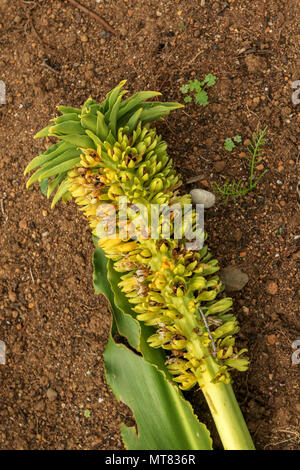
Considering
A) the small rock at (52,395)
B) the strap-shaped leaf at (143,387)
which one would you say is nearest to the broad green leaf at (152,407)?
the strap-shaped leaf at (143,387)

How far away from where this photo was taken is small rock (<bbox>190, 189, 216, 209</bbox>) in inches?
89.5

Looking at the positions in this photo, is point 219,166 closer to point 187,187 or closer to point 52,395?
point 187,187

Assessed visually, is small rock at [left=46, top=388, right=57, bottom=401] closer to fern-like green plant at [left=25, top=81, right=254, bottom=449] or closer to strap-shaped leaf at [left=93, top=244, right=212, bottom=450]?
strap-shaped leaf at [left=93, top=244, right=212, bottom=450]

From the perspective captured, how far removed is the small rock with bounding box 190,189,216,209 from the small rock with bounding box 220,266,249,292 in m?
0.34

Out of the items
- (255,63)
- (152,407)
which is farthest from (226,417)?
(255,63)

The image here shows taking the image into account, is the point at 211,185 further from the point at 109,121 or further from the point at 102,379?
the point at 102,379

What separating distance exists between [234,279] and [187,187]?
19.9 inches

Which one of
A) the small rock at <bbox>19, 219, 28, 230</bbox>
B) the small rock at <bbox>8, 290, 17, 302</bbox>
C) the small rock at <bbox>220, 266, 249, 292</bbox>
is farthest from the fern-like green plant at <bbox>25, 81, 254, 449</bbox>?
the small rock at <bbox>8, 290, 17, 302</bbox>

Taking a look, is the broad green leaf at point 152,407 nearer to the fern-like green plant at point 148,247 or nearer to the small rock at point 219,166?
the fern-like green plant at point 148,247

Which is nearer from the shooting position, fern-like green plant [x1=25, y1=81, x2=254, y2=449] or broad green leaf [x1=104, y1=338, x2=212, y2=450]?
fern-like green plant [x1=25, y1=81, x2=254, y2=449]

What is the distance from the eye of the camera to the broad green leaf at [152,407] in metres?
2.01

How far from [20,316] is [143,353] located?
80cm

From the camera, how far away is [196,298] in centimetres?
192
